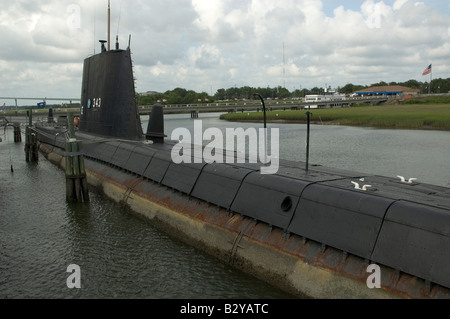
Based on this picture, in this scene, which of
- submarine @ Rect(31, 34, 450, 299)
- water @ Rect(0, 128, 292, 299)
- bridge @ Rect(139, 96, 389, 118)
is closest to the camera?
submarine @ Rect(31, 34, 450, 299)

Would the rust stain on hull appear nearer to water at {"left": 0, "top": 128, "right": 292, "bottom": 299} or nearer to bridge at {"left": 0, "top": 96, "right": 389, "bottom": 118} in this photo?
water at {"left": 0, "top": 128, "right": 292, "bottom": 299}

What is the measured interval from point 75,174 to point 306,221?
11.8 metres

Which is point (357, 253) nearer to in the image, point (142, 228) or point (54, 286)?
point (54, 286)

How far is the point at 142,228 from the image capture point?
14.4m

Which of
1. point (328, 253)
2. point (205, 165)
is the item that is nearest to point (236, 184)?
point (205, 165)

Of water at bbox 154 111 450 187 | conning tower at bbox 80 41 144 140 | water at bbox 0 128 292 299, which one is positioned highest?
conning tower at bbox 80 41 144 140

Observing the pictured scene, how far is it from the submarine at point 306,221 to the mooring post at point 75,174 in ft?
0.90

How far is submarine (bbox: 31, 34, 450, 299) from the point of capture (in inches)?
287

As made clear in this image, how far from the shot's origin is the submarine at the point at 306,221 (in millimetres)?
7293

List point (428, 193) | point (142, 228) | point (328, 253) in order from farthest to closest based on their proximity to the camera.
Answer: point (142, 228)
point (428, 193)
point (328, 253)

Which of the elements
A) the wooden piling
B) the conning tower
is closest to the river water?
the conning tower

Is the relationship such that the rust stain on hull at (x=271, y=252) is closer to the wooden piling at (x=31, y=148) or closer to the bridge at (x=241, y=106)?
the wooden piling at (x=31, y=148)

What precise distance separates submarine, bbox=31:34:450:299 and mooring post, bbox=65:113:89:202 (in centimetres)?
27

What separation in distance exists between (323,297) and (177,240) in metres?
5.94
